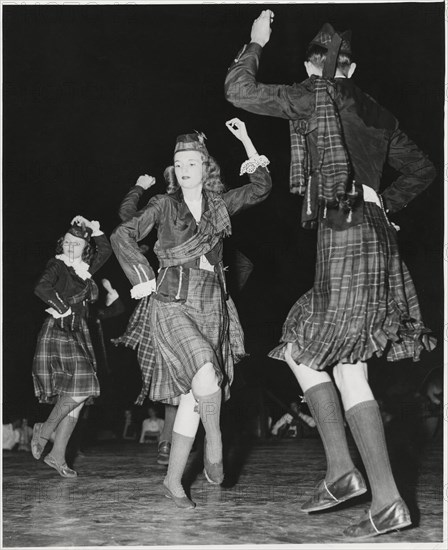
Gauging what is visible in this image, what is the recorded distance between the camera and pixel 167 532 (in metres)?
3.06

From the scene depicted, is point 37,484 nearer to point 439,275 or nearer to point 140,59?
point 140,59

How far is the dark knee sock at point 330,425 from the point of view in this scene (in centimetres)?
311

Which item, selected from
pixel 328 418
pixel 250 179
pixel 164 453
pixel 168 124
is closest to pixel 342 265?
pixel 328 418

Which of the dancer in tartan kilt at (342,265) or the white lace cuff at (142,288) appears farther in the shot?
the white lace cuff at (142,288)

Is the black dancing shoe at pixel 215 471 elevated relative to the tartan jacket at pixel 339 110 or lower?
lower

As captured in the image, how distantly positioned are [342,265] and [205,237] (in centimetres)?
95

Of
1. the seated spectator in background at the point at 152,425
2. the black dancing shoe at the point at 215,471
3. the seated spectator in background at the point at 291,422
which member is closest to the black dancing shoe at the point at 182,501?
the black dancing shoe at the point at 215,471

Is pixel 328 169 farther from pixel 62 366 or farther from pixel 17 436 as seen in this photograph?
pixel 17 436

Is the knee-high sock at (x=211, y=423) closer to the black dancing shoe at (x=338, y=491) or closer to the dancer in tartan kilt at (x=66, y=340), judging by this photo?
the black dancing shoe at (x=338, y=491)

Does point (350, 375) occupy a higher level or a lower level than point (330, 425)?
higher

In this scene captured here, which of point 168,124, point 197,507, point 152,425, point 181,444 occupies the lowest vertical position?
point 197,507

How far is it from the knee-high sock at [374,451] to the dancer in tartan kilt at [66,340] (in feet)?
7.73

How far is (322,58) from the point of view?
3.30 meters

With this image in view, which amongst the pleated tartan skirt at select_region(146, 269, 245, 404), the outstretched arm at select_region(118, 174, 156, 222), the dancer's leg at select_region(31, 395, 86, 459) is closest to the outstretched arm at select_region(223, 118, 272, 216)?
the pleated tartan skirt at select_region(146, 269, 245, 404)
